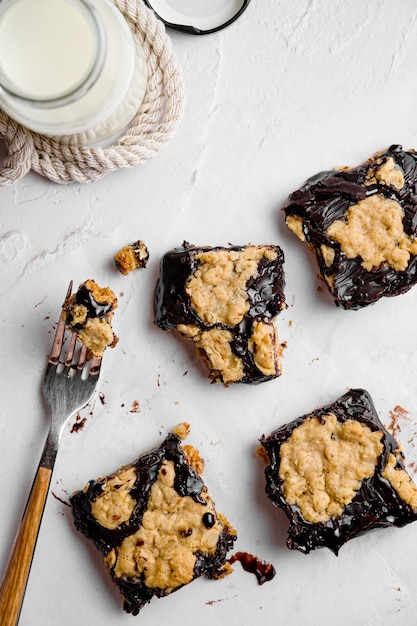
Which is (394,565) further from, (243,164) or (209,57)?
(209,57)

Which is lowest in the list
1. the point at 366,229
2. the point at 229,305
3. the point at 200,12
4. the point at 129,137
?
the point at 229,305

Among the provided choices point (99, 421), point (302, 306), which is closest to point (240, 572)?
point (99, 421)

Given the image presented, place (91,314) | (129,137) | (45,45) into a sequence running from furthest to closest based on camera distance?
(129,137) < (91,314) < (45,45)

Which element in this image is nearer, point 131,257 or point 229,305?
point 229,305

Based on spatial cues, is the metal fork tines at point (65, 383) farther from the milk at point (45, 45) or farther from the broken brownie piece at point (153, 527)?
the milk at point (45, 45)

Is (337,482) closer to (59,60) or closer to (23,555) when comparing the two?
(23,555)

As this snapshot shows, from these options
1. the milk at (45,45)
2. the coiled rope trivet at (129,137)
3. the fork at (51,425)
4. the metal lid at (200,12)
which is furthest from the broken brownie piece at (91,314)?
the metal lid at (200,12)

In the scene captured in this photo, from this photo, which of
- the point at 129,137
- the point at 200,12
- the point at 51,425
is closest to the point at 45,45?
the point at 129,137

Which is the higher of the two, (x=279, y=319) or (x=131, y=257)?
(x=131, y=257)
